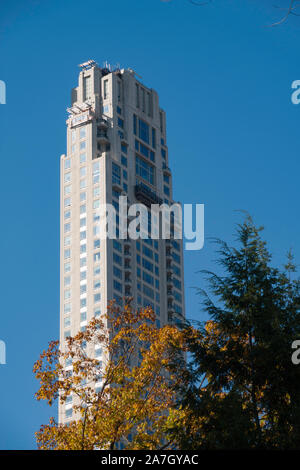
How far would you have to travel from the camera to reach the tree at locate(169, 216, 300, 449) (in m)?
31.5

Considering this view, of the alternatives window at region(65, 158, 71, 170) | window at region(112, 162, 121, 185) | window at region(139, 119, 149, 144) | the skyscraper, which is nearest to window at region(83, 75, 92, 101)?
the skyscraper

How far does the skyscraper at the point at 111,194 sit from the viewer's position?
158 m

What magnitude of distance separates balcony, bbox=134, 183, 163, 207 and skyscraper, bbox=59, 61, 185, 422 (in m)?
0.18

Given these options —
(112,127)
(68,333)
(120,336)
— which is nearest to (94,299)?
(68,333)

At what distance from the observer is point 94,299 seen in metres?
155

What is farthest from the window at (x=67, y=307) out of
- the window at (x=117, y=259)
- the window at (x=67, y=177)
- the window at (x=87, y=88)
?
the window at (x=87, y=88)

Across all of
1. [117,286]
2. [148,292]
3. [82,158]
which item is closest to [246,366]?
[117,286]

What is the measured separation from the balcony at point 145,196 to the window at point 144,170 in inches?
131

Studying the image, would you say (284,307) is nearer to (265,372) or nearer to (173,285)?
(265,372)

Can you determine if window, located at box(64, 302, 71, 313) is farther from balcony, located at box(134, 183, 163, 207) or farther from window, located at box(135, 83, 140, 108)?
window, located at box(135, 83, 140, 108)

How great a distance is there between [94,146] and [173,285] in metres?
28.1

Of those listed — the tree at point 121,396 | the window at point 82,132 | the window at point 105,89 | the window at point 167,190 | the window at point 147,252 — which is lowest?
the tree at point 121,396

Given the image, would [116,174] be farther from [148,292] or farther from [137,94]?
[137,94]

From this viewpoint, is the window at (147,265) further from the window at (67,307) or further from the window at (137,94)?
the window at (137,94)
